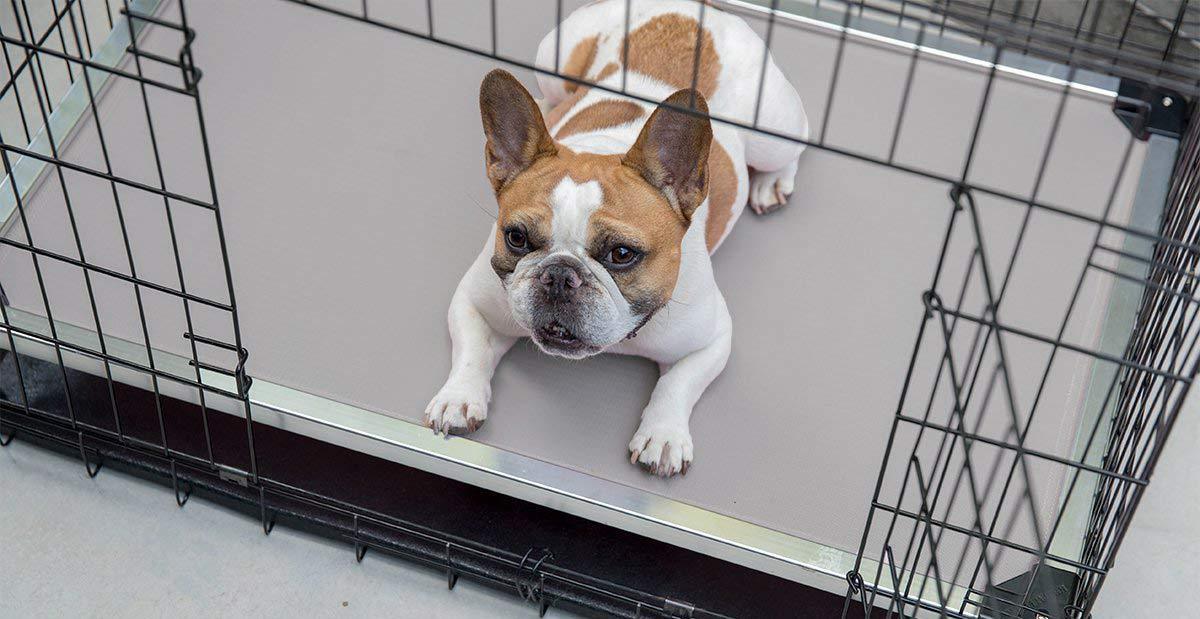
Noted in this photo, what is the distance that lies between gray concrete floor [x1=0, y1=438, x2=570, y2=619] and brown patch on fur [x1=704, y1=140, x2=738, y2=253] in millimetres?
719

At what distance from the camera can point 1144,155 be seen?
252 centimetres

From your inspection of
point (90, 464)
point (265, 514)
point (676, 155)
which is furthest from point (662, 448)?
point (90, 464)

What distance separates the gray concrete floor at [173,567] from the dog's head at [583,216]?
1.90 feet

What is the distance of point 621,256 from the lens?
5.79ft

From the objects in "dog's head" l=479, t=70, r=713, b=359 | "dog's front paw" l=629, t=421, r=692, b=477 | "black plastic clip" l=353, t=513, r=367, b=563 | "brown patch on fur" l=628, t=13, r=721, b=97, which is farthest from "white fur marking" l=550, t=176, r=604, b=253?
"black plastic clip" l=353, t=513, r=367, b=563

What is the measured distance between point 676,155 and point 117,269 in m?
1.16

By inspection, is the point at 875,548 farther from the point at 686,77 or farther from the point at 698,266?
the point at 686,77

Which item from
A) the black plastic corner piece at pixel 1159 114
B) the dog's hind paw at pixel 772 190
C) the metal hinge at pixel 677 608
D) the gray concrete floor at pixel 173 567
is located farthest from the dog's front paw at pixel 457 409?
the black plastic corner piece at pixel 1159 114

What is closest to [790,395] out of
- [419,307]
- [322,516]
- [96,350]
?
[419,307]

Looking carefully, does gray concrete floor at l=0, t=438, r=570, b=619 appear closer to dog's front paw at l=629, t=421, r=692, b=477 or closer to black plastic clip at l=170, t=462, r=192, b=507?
black plastic clip at l=170, t=462, r=192, b=507

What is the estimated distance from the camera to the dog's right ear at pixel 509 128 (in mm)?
1723

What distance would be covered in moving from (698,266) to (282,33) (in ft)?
4.16

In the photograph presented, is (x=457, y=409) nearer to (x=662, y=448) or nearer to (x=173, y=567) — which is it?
(x=662, y=448)

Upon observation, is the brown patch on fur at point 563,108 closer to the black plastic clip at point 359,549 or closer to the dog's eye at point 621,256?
the dog's eye at point 621,256
